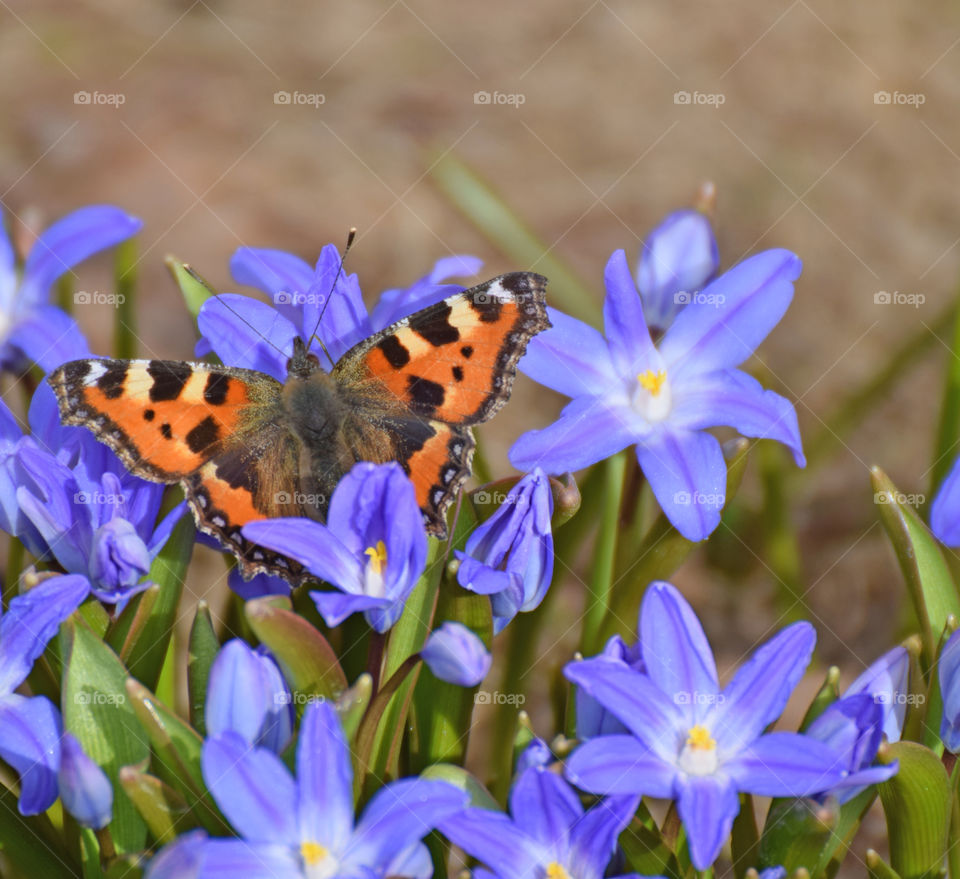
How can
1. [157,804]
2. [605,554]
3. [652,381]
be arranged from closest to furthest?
1. [157,804]
2. [652,381]
3. [605,554]

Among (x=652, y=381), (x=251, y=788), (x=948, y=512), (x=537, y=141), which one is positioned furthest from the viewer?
(x=537, y=141)

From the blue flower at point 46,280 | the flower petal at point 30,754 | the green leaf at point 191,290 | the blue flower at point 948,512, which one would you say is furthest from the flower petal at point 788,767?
the blue flower at point 46,280

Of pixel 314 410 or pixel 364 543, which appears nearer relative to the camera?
pixel 364 543

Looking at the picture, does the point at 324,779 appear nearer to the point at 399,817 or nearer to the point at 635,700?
the point at 399,817

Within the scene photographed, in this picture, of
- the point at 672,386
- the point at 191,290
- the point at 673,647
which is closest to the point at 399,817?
the point at 673,647

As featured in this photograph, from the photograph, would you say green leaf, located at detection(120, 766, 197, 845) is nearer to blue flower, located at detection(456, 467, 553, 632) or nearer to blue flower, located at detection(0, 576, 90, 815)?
blue flower, located at detection(0, 576, 90, 815)

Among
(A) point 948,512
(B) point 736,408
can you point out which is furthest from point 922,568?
(B) point 736,408

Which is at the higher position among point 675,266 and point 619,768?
point 675,266

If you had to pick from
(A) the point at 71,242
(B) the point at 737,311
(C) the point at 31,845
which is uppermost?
(B) the point at 737,311
